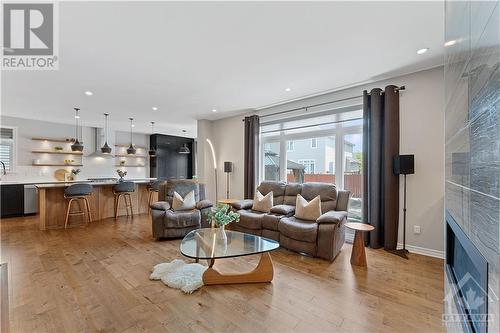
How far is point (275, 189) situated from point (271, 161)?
114 cm

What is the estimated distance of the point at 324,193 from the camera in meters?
3.73

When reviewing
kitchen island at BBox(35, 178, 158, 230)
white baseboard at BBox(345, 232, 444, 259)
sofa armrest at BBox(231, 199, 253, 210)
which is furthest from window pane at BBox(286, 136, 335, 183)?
kitchen island at BBox(35, 178, 158, 230)

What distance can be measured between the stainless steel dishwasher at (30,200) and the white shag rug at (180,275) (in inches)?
215

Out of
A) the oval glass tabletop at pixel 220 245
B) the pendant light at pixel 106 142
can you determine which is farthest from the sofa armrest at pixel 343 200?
the pendant light at pixel 106 142

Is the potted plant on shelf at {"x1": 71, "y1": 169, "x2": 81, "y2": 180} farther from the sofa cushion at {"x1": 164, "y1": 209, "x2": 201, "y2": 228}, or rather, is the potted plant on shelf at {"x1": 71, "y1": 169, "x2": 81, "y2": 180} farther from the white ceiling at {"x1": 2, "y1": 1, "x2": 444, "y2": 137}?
the sofa cushion at {"x1": 164, "y1": 209, "x2": 201, "y2": 228}

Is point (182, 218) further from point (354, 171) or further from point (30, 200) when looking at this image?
point (30, 200)

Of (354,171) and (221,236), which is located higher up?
(354,171)

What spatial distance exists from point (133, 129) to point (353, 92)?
708 centimetres

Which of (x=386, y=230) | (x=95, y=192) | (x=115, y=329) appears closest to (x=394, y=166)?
(x=386, y=230)

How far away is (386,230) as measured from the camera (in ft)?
10.8

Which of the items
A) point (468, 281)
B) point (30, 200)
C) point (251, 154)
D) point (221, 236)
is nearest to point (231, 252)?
point (221, 236)

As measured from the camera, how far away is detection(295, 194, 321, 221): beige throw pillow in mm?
3371

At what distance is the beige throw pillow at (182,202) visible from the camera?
4.14 m

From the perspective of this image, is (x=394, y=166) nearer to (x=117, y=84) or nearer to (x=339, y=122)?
(x=339, y=122)
